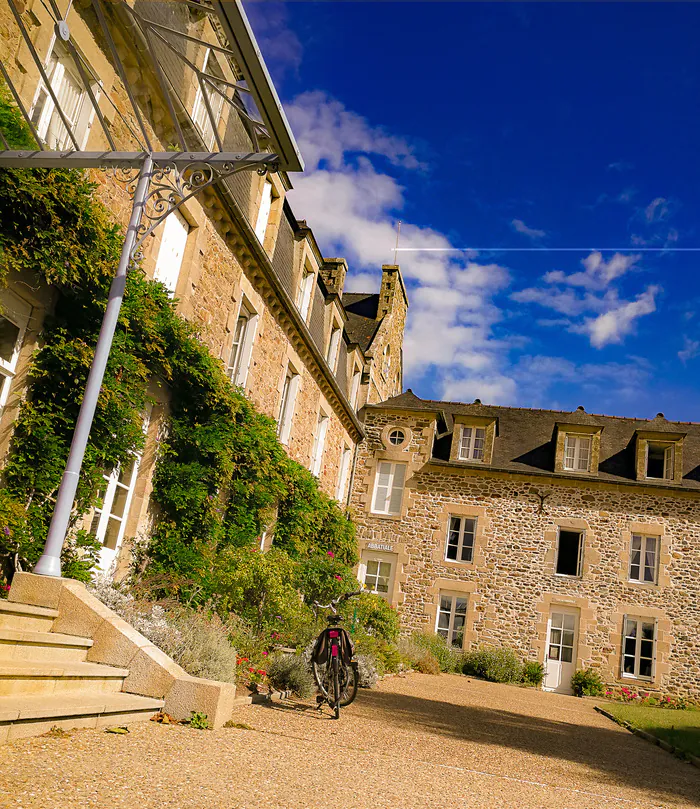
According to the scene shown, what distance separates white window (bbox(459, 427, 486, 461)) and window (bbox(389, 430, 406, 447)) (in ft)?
5.24

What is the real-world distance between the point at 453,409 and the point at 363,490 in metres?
3.83

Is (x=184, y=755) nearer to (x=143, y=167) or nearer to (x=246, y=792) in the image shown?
(x=246, y=792)

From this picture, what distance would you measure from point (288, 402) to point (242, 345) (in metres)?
2.61

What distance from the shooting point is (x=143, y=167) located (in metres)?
5.77

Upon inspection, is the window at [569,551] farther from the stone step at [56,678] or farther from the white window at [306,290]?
the stone step at [56,678]

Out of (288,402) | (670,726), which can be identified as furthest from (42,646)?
(670,726)

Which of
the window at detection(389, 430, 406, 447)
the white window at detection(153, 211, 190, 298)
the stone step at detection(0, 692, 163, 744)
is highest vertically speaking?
the window at detection(389, 430, 406, 447)

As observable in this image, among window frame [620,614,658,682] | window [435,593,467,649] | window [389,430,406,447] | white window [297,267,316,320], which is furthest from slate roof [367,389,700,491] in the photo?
white window [297,267,316,320]

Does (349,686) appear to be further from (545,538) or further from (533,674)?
(545,538)

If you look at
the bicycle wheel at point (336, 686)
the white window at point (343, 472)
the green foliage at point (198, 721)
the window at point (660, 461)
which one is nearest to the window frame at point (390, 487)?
the white window at point (343, 472)

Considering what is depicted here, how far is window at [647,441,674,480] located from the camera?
18.8 metres

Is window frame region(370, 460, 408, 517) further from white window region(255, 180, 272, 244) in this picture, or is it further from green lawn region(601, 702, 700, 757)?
white window region(255, 180, 272, 244)

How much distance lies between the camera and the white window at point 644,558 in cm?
1833

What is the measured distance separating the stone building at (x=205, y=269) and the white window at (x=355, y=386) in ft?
4.48
